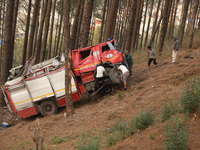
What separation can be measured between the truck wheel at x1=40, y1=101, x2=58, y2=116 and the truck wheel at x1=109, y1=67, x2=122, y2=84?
10.5 ft

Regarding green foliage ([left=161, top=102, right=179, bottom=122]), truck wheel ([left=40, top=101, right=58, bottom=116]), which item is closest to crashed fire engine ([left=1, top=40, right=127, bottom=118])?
truck wheel ([left=40, top=101, right=58, bottom=116])

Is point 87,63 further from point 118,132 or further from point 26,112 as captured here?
point 118,132

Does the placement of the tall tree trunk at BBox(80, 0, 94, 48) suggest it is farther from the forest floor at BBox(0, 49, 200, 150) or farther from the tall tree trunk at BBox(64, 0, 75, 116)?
the tall tree trunk at BBox(64, 0, 75, 116)

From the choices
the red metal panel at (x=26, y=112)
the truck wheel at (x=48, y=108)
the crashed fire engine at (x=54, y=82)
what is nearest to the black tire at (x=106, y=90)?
the crashed fire engine at (x=54, y=82)

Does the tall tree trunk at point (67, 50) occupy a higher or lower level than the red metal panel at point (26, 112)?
higher

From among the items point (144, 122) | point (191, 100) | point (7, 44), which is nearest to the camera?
point (191, 100)

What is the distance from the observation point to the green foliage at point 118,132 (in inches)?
214

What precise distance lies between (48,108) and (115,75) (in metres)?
3.82

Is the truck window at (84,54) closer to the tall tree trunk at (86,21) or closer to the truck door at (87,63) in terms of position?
the truck door at (87,63)

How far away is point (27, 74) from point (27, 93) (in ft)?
3.10

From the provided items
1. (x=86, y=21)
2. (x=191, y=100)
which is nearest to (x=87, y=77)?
(x=86, y=21)

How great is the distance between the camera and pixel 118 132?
19.2 ft

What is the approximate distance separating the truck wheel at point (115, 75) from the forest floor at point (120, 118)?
71 cm

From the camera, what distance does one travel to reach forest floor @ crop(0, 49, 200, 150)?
5.04 metres
